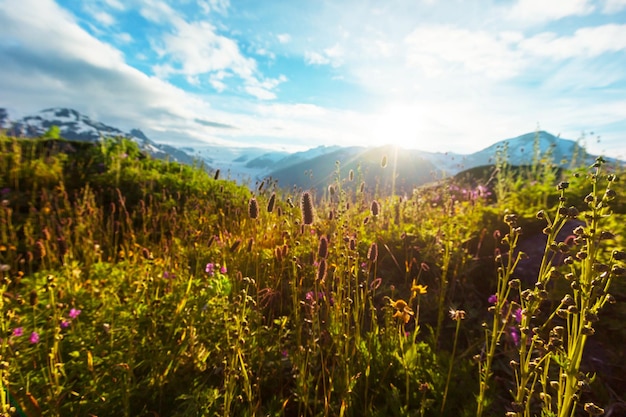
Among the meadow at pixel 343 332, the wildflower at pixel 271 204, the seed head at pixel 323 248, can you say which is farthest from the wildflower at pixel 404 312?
the wildflower at pixel 271 204

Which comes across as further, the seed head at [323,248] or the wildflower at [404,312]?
the seed head at [323,248]

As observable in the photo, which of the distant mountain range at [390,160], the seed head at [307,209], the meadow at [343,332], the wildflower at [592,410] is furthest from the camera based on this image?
the distant mountain range at [390,160]

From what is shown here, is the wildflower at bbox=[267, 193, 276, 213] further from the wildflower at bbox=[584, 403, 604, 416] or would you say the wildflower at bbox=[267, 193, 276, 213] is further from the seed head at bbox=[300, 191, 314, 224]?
the wildflower at bbox=[584, 403, 604, 416]

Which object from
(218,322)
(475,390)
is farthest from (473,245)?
(218,322)

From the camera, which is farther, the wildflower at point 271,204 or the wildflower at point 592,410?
the wildflower at point 271,204

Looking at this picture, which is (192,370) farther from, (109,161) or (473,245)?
(109,161)

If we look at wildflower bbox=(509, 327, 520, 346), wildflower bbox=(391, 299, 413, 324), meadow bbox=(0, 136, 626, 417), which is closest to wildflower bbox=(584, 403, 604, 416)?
meadow bbox=(0, 136, 626, 417)

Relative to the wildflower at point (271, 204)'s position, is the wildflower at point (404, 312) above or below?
below

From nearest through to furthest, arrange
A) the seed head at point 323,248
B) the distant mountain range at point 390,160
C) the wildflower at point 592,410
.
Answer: the wildflower at point 592,410, the seed head at point 323,248, the distant mountain range at point 390,160

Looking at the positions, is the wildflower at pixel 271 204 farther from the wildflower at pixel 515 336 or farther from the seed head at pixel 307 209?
the wildflower at pixel 515 336

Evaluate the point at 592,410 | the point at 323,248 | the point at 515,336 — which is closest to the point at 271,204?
the point at 323,248

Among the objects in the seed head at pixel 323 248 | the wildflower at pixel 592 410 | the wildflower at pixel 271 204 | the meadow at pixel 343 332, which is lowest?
the meadow at pixel 343 332

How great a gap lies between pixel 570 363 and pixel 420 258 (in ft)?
8.66

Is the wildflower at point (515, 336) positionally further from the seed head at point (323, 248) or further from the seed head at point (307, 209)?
the seed head at point (307, 209)
